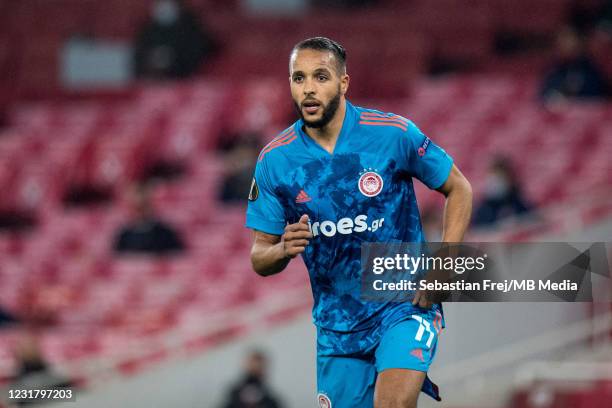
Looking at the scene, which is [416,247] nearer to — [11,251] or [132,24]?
[11,251]

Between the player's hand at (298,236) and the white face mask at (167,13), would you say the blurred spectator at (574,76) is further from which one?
the player's hand at (298,236)

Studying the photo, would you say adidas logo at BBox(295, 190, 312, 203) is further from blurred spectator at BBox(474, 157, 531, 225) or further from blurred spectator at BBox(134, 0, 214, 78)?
blurred spectator at BBox(134, 0, 214, 78)

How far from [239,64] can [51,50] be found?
283 centimetres

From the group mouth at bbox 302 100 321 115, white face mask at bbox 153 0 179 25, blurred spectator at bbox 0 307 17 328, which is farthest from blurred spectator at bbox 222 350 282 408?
white face mask at bbox 153 0 179 25

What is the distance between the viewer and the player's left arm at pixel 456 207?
4.68 metres

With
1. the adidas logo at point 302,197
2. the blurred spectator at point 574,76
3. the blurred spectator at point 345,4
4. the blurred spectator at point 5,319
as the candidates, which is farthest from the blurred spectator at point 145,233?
the adidas logo at point 302,197

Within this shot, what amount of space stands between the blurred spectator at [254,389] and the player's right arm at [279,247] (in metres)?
4.44

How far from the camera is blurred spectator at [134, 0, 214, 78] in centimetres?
1482

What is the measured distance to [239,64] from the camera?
49.4 feet

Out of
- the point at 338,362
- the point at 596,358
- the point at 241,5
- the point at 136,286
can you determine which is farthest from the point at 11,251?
the point at 338,362

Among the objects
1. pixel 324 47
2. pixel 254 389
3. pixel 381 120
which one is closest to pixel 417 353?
pixel 381 120

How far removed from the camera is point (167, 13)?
14.8 metres

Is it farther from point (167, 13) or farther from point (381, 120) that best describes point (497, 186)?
point (167, 13)

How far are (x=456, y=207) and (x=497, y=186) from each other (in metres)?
5.40
